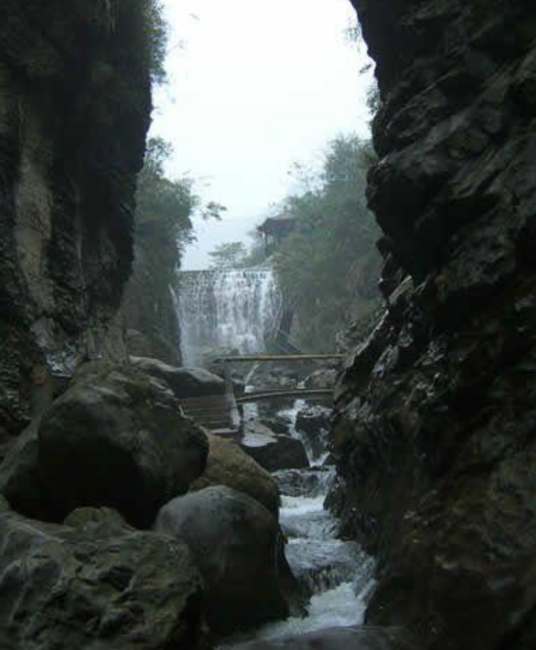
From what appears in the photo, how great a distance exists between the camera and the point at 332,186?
1389 inches

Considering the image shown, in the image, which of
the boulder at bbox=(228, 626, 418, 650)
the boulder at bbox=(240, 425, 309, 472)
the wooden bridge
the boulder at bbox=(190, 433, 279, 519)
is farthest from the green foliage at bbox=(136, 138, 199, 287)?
the boulder at bbox=(228, 626, 418, 650)

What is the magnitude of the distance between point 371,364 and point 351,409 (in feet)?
2.45

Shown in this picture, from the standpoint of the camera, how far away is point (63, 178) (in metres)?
11.4

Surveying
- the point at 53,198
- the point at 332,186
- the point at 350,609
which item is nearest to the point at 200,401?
the point at 53,198

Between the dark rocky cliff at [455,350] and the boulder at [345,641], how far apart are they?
0.55 feet

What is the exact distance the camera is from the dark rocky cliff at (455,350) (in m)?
4.29

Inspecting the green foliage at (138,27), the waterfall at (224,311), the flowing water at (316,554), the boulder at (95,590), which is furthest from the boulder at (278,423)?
the boulder at (95,590)

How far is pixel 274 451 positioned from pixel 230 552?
27.2 ft

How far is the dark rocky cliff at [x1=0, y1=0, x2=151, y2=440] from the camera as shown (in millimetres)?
8789

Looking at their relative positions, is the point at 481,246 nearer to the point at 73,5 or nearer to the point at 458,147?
the point at 458,147

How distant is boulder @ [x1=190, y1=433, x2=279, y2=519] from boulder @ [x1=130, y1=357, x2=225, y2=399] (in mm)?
9810

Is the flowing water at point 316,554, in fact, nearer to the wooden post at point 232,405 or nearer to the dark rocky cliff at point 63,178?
the wooden post at point 232,405

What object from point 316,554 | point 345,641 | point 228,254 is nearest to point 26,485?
point 345,641

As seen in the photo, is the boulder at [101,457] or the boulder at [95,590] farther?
the boulder at [101,457]
